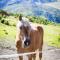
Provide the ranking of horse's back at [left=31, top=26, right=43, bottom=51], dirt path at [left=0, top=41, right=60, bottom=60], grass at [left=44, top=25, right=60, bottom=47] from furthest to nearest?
grass at [left=44, top=25, right=60, bottom=47]
horse's back at [left=31, top=26, right=43, bottom=51]
dirt path at [left=0, top=41, right=60, bottom=60]

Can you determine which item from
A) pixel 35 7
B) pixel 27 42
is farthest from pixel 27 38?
pixel 35 7

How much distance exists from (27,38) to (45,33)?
245 millimetres

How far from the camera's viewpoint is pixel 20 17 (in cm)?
214

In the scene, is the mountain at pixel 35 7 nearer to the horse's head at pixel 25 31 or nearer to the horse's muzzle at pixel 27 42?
the horse's head at pixel 25 31

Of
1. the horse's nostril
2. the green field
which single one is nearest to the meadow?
the green field

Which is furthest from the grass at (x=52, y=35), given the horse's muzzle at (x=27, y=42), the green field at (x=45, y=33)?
the horse's muzzle at (x=27, y=42)

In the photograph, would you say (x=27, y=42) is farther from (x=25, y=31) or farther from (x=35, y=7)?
(x=35, y=7)

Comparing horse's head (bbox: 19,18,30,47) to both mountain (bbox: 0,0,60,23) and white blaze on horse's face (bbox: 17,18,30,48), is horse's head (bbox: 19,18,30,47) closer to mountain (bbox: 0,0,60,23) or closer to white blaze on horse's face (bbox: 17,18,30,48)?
white blaze on horse's face (bbox: 17,18,30,48)

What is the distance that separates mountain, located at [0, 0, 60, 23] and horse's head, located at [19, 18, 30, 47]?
10 centimetres

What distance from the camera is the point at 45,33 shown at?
2.32 m

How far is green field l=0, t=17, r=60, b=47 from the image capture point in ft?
6.82

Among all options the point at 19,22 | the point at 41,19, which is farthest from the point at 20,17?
the point at 41,19

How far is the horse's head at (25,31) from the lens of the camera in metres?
2.14

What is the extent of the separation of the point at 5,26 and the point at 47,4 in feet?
1.79
